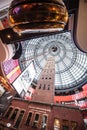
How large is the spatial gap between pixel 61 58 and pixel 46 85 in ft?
29.2

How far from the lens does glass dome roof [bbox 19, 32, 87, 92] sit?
1161 inches

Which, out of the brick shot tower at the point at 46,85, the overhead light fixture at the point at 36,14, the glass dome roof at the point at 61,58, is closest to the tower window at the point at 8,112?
the brick shot tower at the point at 46,85

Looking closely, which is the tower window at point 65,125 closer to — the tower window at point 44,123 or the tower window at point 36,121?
the tower window at point 44,123

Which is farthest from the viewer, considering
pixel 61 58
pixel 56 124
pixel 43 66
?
pixel 43 66

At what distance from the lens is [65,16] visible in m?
1.44

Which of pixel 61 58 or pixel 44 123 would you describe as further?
pixel 61 58

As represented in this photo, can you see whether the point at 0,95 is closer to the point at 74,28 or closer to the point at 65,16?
the point at 74,28

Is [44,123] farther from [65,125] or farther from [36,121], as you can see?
[65,125]

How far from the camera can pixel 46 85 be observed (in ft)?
92.2

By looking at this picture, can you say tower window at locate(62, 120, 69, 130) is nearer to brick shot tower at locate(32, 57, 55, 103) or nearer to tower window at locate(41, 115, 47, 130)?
tower window at locate(41, 115, 47, 130)

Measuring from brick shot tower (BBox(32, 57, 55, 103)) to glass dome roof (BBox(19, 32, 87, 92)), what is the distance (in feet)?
5.35

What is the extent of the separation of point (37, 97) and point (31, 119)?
4.87m

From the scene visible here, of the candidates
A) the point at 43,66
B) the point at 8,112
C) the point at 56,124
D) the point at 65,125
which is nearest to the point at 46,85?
the point at 43,66

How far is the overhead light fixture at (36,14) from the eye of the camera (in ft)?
4.15
